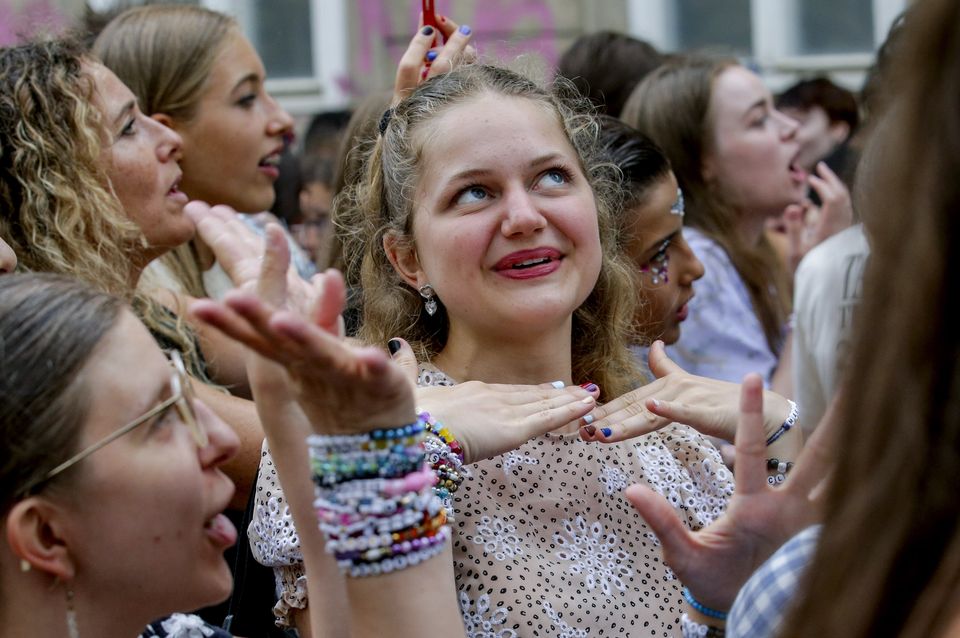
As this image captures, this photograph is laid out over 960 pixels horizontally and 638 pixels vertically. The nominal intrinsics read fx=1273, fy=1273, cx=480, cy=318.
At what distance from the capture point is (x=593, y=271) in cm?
239

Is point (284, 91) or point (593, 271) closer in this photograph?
point (593, 271)

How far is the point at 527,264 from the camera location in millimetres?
2330

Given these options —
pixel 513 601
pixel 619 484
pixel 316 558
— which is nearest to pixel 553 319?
pixel 619 484

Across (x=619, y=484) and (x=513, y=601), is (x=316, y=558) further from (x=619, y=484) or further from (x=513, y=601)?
(x=619, y=484)

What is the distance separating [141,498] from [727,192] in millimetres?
2970

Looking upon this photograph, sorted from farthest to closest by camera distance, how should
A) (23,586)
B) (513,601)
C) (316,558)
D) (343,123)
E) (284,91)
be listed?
1. (284,91)
2. (343,123)
3. (513,601)
4. (316,558)
5. (23,586)

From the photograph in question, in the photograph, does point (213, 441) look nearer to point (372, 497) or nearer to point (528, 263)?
point (372, 497)

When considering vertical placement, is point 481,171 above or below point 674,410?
above

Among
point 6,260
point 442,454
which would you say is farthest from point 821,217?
point 6,260

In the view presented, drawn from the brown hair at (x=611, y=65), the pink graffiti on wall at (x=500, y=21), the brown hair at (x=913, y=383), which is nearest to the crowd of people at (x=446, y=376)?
the brown hair at (x=913, y=383)

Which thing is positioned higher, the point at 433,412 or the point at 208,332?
the point at 433,412

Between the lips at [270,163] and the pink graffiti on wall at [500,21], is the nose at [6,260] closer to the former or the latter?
the lips at [270,163]

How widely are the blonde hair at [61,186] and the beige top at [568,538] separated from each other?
33.6 inches

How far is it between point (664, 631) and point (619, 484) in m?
0.29
